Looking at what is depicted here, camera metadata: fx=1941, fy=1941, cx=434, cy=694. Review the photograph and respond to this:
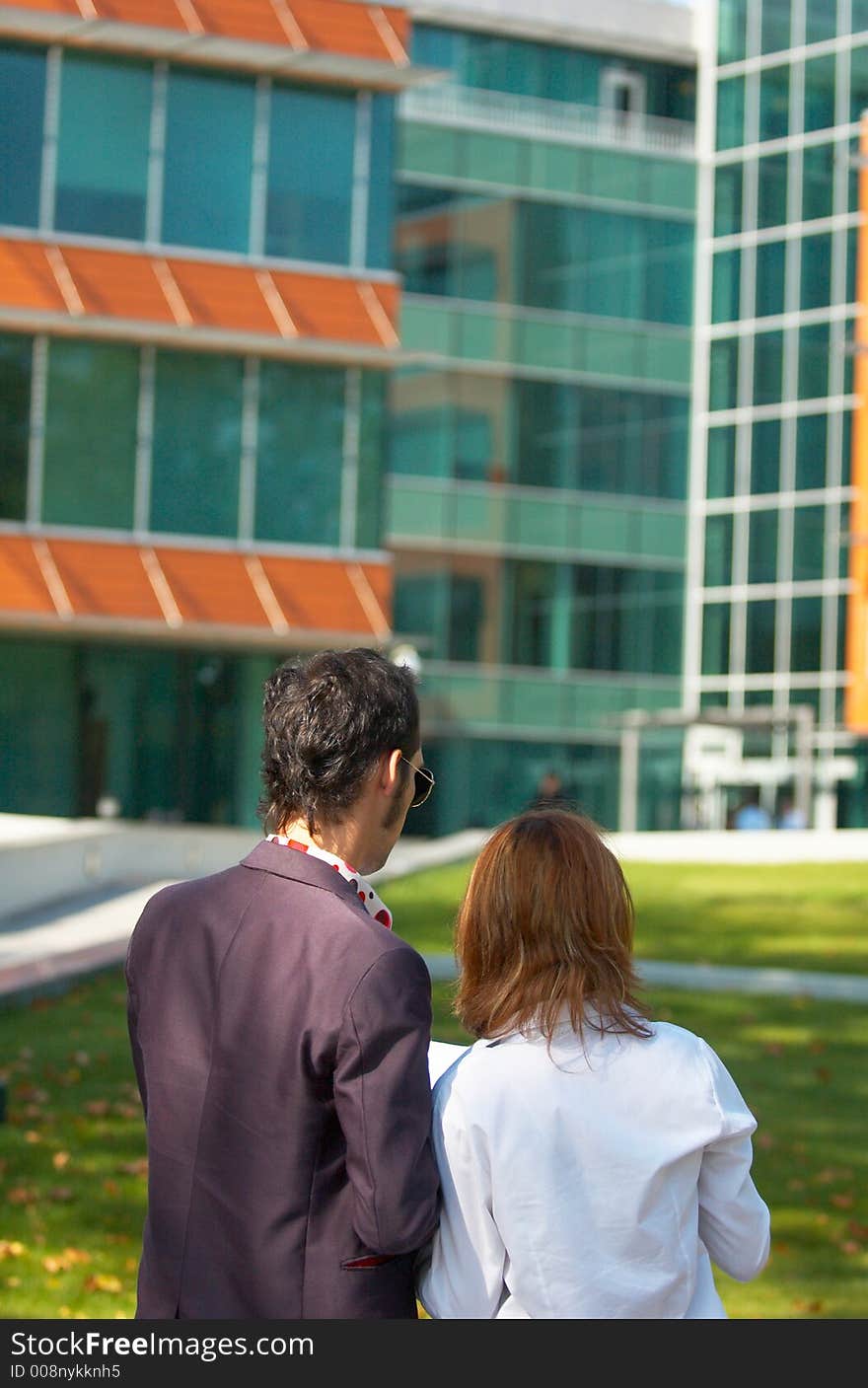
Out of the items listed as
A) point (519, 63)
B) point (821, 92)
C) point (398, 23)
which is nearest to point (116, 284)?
point (398, 23)

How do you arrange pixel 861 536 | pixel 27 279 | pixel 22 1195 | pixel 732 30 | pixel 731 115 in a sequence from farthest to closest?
pixel 732 30
pixel 731 115
pixel 861 536
pixel 27 279
pixel 22 1195

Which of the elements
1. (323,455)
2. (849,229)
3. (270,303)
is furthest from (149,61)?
(849,229)

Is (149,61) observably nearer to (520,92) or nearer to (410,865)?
(410,865)

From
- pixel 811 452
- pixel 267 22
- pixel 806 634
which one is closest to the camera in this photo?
pixel 267 22

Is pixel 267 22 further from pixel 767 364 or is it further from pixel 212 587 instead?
pixel 767 364

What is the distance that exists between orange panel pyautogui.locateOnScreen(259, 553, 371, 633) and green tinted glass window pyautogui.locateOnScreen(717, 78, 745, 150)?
879 inches

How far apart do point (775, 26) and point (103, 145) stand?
23.8 meters

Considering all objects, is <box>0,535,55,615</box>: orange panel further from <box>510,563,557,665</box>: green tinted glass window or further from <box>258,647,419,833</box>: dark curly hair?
<box>258,647,419,833</box>: dark curly hair

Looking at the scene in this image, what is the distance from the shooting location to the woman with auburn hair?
2.93m

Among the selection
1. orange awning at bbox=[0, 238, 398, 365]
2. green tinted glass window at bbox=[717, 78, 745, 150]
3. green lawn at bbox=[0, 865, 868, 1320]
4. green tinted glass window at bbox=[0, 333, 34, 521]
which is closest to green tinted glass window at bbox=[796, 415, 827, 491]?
green tinted glass window at bbox=[717, 78, 745, 150]

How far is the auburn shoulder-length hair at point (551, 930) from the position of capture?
299cm

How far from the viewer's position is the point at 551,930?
3.00 metres

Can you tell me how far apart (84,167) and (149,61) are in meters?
1.80

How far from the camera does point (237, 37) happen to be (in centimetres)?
2700
